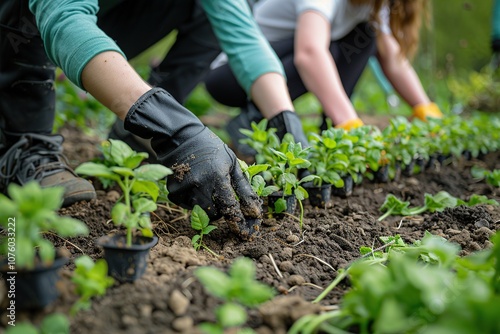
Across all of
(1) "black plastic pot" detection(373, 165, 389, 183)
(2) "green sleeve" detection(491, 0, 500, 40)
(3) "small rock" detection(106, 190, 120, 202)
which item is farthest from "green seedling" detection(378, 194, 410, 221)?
(2) "green sleeve" detection(491, 0, 500, 40)

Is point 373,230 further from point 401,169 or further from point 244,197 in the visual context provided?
point 401,169

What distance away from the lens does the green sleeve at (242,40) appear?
6.30 ft

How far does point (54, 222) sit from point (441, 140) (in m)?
1.98

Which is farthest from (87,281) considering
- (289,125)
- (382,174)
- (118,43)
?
(118,43)

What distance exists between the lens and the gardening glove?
1.33 meters

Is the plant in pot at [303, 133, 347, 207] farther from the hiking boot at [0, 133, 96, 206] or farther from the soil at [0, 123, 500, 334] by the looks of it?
the hiking boot at [0, 133, 96, 206]

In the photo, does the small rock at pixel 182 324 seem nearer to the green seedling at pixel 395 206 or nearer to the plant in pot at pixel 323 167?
the plant in pot at pixel 323 167

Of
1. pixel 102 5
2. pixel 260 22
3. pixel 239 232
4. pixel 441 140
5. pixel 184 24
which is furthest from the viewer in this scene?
pixel 260 22

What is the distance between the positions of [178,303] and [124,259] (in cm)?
16

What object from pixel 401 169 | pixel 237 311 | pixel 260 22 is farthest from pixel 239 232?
pixel 260 22

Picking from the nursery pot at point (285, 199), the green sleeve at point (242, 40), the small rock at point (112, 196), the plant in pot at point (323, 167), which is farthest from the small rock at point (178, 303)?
the green sleeve at point (242, 40)

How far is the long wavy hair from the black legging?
0.16 metres

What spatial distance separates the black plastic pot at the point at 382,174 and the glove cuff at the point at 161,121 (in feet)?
3.32

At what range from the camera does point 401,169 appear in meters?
2.35
